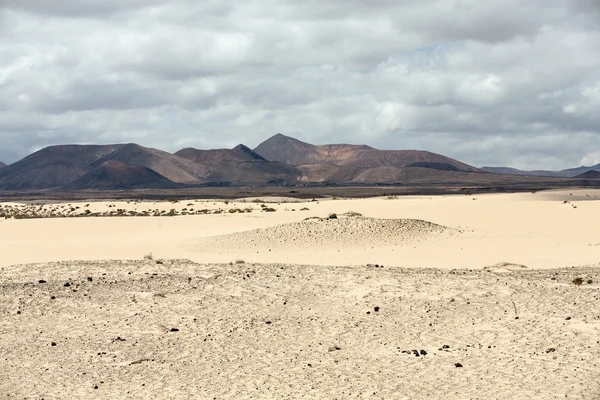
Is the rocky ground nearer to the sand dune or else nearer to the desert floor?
the desert floor

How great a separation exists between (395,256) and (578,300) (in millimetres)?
10324

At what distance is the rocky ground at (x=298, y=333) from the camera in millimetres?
10812

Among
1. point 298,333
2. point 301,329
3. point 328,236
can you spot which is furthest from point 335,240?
point 298,333

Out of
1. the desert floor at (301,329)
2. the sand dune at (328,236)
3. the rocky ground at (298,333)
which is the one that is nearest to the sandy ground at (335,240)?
the sand dune at (328,236)

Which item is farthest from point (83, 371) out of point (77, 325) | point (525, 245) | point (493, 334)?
point (525, 245)

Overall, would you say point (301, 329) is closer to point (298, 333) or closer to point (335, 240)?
point (298, 333)

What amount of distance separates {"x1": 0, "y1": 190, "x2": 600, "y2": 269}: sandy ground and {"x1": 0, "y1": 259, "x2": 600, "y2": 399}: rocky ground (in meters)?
5.88

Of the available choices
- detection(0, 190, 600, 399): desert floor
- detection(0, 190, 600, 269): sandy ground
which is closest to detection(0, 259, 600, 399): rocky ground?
detection(0, 190, 600, 399): desert floor

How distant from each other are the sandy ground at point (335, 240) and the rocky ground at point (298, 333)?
5885 millimetres

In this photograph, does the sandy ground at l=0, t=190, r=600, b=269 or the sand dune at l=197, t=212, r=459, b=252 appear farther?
the sand dune at l=197, t=212, r=459, b=252

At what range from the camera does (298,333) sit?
13.6m

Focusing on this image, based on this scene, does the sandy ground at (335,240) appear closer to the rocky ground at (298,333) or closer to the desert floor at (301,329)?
the desert floor at (301,329)

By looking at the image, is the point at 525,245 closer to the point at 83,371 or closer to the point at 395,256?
the point at 395,256

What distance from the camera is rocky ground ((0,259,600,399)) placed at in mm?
10812
